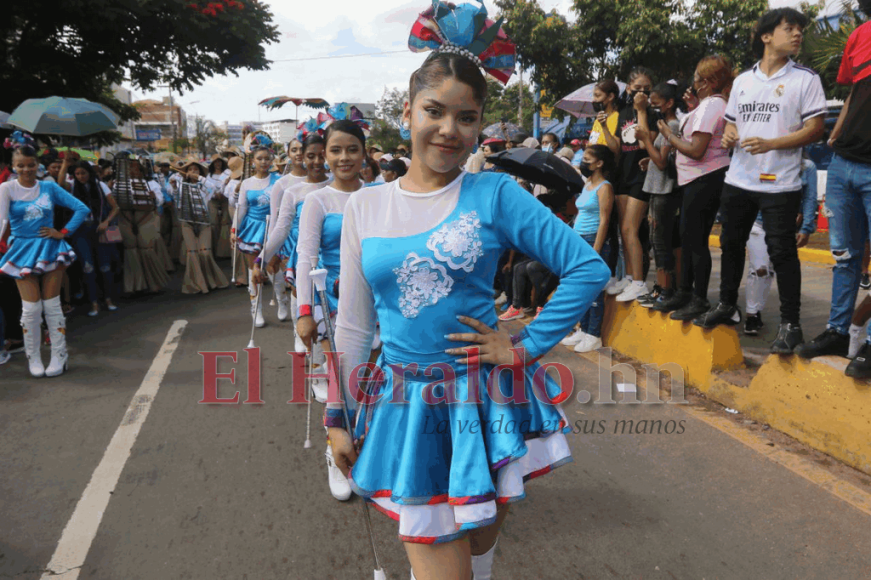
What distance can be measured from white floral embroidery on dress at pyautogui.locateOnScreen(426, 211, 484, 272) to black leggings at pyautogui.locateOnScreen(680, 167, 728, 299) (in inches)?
149

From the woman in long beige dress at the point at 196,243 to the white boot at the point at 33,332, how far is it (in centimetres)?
452

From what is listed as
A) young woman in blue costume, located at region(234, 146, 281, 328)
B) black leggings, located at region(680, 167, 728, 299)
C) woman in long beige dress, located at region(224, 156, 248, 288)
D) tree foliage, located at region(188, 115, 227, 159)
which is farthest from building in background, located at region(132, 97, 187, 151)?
black leggings, located at region(680, 167, 728, 299)

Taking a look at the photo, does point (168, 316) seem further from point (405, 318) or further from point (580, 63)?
point (580, 63)

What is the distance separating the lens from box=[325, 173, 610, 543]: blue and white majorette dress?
1.74 m

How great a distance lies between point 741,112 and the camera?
168 inches

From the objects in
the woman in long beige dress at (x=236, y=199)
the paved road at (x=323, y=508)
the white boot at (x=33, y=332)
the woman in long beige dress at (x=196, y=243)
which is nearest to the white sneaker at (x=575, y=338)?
the paved road at (x=323, y=508)

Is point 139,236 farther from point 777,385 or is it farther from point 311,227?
point 777,385

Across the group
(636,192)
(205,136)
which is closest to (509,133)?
(636,192)

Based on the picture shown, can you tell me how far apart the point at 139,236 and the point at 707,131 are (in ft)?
29.9

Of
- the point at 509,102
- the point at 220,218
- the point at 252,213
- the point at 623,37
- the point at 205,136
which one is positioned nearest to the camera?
the point at 252,213

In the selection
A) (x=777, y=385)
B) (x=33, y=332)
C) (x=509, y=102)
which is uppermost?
(x=509, y=102)

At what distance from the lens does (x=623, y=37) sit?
62.9 feet

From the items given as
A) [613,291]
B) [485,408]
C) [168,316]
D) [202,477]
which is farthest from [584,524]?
[168,316]

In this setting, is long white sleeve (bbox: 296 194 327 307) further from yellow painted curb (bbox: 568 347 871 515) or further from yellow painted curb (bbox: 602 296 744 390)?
yellow painted curb (bbox: 602 296 744 390)
